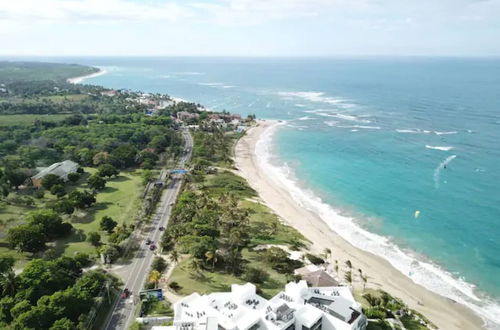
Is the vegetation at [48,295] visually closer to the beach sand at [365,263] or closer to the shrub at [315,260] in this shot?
the shrub at [315,260]

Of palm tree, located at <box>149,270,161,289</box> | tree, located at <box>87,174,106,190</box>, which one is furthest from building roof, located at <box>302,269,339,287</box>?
tree, located at <box>87,174,106,190</box>

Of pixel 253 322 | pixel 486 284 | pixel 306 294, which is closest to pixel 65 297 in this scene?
pixel 253 322

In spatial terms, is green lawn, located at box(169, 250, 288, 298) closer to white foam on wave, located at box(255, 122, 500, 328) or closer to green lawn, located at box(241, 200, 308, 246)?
green lawn, located at box(241, 200, 308, 246)

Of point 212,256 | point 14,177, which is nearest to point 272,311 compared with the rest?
point 212,256

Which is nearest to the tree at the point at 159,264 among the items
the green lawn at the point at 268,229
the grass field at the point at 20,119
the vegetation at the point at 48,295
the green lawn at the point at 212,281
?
the green lawn at the point at 212,281

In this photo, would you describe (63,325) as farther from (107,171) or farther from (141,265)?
(107,171)

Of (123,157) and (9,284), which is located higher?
(9,284)

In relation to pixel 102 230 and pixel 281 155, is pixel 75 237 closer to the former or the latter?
pixel 102 230
